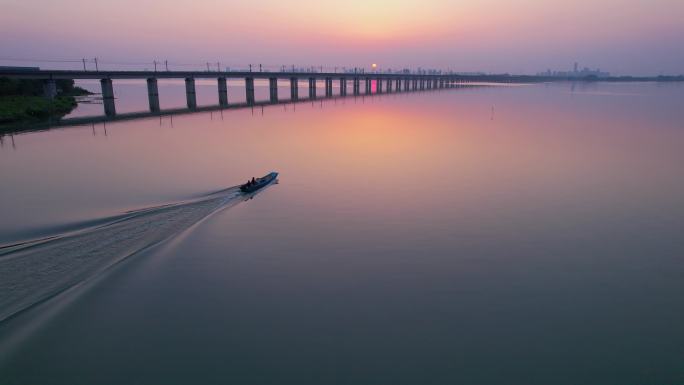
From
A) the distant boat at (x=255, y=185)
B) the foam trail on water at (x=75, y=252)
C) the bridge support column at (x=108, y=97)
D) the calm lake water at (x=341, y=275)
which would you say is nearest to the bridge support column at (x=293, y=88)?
the bridge support column at (x=108, y=97)

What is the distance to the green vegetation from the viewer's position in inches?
2594

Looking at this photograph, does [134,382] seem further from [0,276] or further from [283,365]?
[0,276]

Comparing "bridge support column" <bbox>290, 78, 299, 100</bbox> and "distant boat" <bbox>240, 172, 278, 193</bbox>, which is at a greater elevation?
"bridge support column" <bbox>290, 78, 299, 100</bbox>

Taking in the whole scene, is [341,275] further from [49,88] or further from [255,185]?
[49,88]

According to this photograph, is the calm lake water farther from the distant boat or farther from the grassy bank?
the grassy bank

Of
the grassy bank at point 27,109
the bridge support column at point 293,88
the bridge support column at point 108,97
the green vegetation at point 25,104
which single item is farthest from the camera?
the bridge support column at point 293,88

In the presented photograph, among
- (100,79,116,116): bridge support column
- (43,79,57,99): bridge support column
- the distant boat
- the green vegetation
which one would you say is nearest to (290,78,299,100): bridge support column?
(100,79,116,116): bridge support column

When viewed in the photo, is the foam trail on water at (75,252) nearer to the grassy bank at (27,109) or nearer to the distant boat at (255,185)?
the distant boat at (255,185)

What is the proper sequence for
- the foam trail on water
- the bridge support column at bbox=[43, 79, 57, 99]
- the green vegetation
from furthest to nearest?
the bridge support column at bbox=[43, 79, 57, 99] → the green vegetation → the foam trail on water

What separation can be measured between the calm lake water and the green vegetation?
37.9m

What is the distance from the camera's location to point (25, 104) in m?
75.1

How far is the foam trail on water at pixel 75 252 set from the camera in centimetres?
1520

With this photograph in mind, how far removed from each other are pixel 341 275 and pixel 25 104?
84.9 metres

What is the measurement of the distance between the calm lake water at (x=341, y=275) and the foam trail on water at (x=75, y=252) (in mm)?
102
